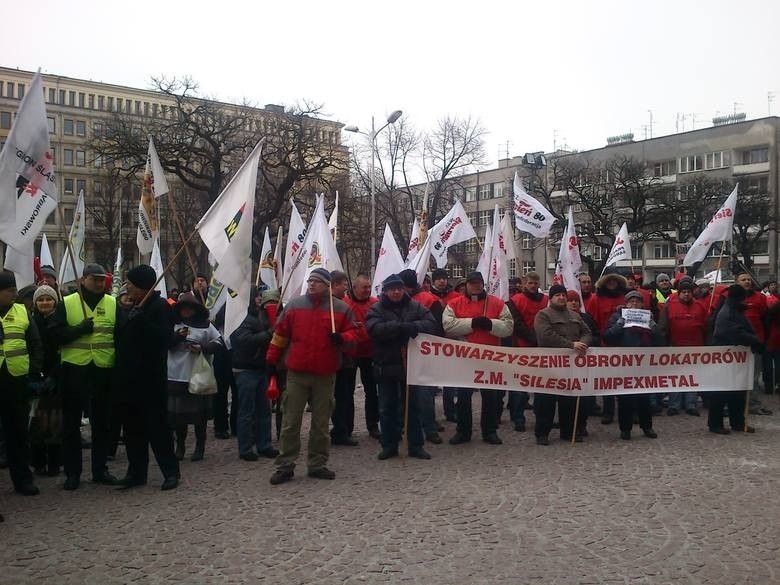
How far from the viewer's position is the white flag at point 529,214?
14142mm

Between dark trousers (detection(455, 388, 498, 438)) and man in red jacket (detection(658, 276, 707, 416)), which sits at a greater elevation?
man in red jacket (detection(658, 276, 707, 416))

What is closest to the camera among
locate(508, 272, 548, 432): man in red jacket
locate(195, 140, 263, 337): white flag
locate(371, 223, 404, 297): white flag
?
locate(195, 140, 263, 337): white flag

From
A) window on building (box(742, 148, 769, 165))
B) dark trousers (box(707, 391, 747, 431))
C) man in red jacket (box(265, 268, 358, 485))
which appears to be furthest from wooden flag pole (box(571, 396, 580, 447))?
window on building (box(742, 148, 769, 165))

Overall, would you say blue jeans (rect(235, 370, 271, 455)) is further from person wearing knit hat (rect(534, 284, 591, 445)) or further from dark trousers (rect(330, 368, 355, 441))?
person wearing knit hat (rect(534, 284, 591, 445))

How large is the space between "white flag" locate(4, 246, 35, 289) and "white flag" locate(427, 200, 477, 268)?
29.0 ft

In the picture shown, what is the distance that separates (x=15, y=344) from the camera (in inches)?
263

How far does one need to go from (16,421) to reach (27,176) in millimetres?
2226

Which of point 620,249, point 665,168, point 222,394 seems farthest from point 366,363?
point 665,168

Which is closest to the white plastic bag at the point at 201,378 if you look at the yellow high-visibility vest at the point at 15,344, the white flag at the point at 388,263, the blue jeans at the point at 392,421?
the yellow high-visibility vest at the point at 15,344

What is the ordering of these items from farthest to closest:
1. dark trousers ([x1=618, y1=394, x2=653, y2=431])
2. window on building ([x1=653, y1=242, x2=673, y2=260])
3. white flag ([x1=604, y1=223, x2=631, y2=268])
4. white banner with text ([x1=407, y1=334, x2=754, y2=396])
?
window on building ([x1=653, y1=242, x2=673, y2=260])
white flag ([x1=604, y1=223, x2=631, y2=268])
dark trousers ([x1=618, y1=394, x2=653, y2=431])
white banner with text ([x1=407, y1=334, x2=754, y2=396])

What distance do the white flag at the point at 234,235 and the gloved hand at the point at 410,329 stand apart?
1.74 metres

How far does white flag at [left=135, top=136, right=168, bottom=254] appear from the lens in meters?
10.2

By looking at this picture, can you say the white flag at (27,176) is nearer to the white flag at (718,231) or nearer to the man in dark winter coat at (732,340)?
the man in dark winter coat at (732,340)

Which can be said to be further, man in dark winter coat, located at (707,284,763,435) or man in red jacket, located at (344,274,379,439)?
man in red jacket, located at (344,274,379,439)
